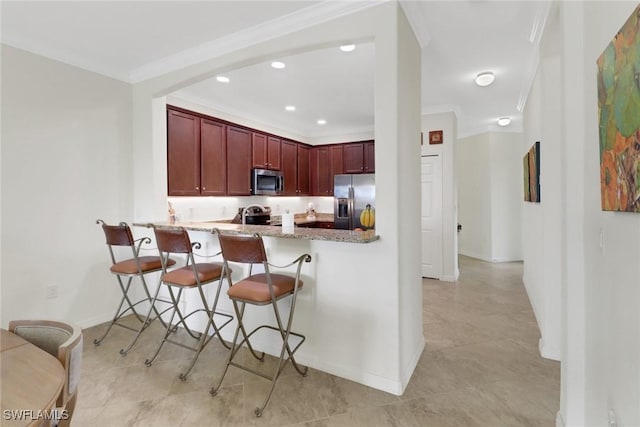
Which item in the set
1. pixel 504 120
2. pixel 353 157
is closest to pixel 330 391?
pixel 353 157

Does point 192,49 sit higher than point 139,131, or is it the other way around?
point 192,49

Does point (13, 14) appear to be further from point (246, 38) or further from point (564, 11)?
point (564, 11)

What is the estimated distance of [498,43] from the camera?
2.79 meters

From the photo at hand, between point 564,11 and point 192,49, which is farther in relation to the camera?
point 192,49

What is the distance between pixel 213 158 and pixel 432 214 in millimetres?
3461

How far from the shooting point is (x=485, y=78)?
350 centimetres

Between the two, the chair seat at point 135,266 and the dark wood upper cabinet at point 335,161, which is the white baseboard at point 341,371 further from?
Result: the dark wood upper cabinet at point 335,161

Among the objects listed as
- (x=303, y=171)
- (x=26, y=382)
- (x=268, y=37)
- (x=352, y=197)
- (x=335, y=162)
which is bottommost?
(x=26, y=382)

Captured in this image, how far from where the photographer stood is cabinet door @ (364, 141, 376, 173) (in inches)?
230

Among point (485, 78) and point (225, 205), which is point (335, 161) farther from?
point (485, 78)

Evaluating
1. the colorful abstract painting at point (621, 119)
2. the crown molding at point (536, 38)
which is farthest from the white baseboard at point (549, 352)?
the crown molding at point (536, 38)

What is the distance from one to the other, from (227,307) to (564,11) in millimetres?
3143

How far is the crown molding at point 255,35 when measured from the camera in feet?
7.08

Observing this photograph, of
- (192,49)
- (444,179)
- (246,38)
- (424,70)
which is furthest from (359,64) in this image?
(444,179)
